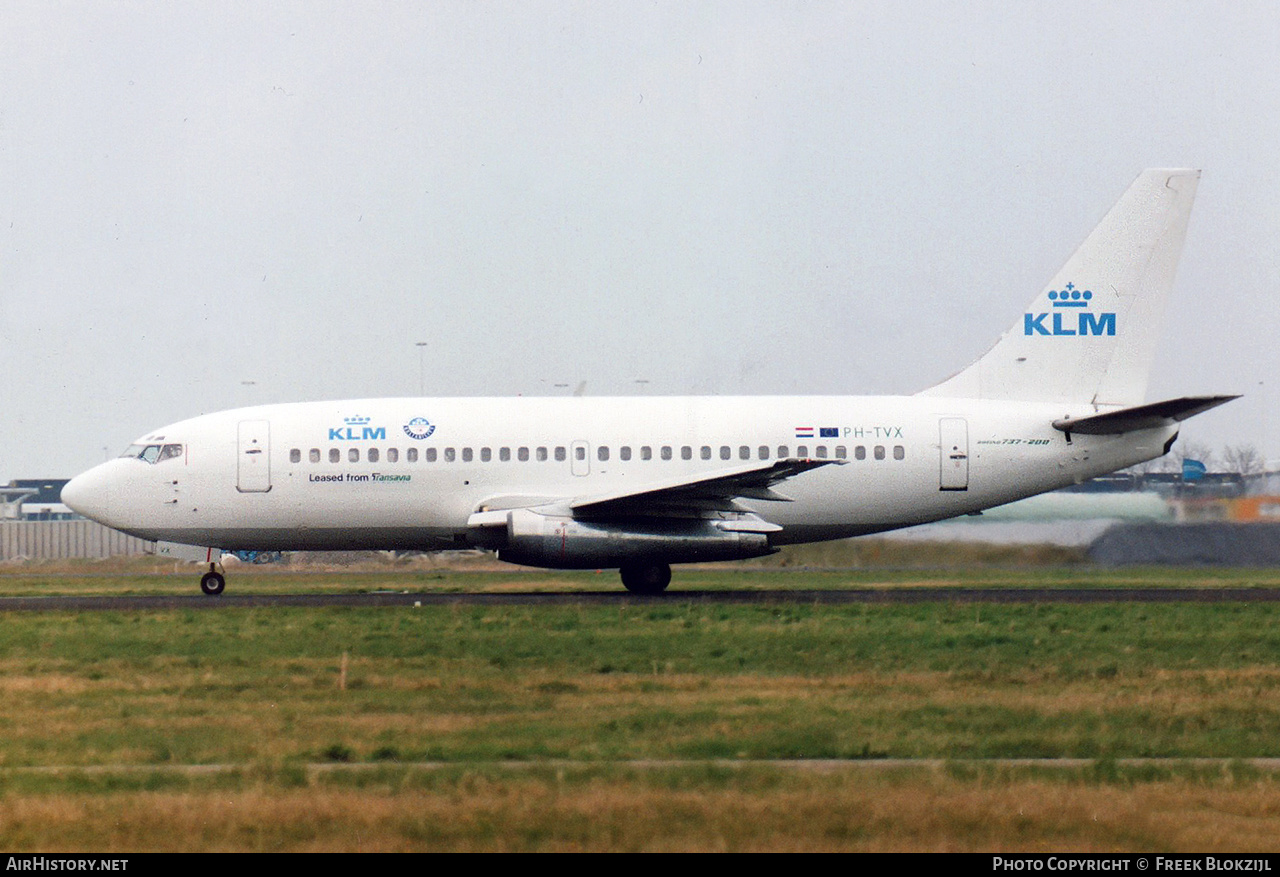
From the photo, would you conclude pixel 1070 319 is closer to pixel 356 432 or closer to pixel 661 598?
pixel 661 598

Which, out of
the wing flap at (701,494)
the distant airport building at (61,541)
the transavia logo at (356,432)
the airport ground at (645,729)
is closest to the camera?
the airport ground at (645,729)

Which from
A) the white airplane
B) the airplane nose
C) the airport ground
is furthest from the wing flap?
the airplane nose

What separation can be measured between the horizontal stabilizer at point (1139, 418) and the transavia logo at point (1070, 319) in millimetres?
2135

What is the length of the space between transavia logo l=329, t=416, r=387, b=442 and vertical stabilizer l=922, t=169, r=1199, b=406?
40.7 feet

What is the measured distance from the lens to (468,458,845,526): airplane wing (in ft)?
93.2

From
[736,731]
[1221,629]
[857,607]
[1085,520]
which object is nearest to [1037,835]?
[736,731]

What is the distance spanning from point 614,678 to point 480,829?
24.5 feet

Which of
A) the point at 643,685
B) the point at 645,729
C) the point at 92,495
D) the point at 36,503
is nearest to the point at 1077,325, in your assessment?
the point at 643,685

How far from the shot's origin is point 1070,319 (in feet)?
106

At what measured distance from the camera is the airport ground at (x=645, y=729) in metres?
9.12

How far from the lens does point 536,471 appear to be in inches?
1224

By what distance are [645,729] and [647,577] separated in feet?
58.5

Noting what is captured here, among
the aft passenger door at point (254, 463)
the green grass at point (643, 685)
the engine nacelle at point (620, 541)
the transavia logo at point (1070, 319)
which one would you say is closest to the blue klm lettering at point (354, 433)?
the aft passenger door at point (254, 463)

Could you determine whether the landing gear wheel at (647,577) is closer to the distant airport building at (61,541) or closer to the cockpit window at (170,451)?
the cockpit window at (170,451)
